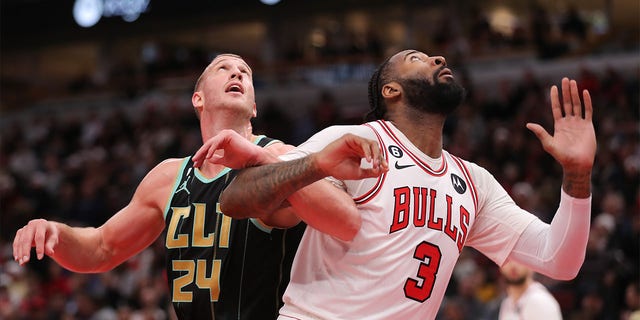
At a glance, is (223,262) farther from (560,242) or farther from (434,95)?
(560,242)

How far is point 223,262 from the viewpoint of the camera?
15.4 feet

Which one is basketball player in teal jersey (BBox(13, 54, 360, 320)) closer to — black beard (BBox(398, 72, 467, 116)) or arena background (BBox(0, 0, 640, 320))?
black beard (BBox(398, 72, 467, 116))

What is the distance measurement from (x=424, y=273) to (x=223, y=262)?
113 centimetres

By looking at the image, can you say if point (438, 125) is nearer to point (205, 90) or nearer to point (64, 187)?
point (205, 90)

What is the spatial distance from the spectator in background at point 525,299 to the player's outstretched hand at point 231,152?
4.40 m

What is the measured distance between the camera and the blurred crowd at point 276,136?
37.5ft

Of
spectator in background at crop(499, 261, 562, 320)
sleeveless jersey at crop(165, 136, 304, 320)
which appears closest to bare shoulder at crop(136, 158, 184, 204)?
sleeveless jersey at crop(165, 136, 304, 320)

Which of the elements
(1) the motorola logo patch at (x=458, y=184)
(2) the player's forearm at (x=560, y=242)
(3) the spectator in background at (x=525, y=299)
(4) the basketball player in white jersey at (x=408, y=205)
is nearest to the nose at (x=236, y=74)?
(4) the basketball player in white jersey at (x=408, y=205)

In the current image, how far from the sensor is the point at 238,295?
183 inches

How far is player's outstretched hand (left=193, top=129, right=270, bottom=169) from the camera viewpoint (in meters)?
3.81

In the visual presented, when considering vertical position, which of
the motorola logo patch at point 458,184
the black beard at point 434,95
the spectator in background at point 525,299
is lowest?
the spectator in background at point 525,299

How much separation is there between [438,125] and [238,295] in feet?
4.35

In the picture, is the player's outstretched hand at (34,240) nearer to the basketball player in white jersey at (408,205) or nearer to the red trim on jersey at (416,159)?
the basketball player in white jersey at (408,205)

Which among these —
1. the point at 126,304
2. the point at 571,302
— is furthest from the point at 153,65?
the point at 571,302
